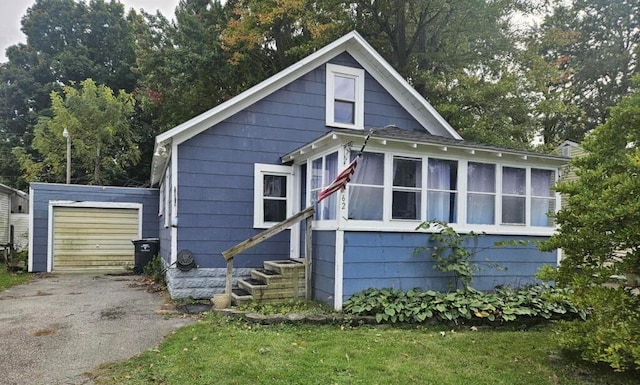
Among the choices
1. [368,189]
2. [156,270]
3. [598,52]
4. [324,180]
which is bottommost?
[156,270]

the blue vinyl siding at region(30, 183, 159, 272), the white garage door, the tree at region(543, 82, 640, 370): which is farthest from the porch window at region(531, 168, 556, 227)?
Answer: the white garage door

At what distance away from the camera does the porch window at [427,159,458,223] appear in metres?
7.69

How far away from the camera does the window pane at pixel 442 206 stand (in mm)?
7676

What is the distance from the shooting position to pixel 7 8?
31219 mm

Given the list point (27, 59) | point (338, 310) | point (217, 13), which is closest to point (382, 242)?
point (338, 310)

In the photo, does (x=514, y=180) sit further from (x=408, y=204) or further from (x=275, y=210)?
(x=275, y=210)

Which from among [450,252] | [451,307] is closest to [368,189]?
[450,252]

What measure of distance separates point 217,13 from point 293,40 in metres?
3.97

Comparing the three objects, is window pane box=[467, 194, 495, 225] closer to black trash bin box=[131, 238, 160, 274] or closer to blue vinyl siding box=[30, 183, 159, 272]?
black trash bin box=[131, 238, 160, 274]

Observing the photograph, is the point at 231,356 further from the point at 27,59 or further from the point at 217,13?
the point at 27,59

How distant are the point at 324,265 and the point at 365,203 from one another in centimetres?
126

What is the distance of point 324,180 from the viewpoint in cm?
770

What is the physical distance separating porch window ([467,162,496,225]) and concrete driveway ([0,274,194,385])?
214 inches

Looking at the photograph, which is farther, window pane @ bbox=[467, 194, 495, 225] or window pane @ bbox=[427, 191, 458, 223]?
window pane @ bbox=[467, 194, 495, 225]
